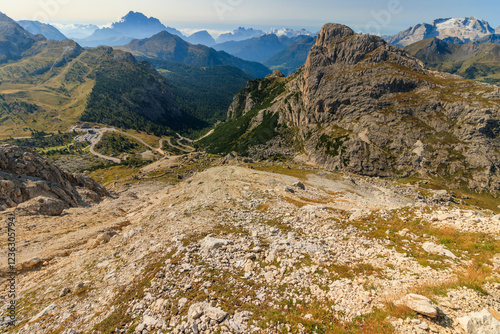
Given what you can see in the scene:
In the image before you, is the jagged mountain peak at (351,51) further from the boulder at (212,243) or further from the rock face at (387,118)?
the boulder at (212,243)

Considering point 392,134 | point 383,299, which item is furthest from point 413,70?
point 383,299

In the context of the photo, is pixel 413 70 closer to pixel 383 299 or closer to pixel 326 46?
pixel 326 46

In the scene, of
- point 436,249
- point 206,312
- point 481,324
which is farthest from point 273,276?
point 436,249

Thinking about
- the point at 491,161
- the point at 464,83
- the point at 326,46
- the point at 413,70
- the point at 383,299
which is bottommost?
the point at 491,161

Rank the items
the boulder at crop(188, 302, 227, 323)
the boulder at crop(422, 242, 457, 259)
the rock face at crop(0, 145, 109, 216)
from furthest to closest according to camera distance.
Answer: the rock face at crop(0, 145, 109, 216), the boulder at crop(422, 242, 457, 259), the boulder at crop(188, 302, 227, 323)

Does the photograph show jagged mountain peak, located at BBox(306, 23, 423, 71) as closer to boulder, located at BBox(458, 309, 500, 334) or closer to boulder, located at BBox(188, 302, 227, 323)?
boulder, located at BBox(458, 309, 500, 334)

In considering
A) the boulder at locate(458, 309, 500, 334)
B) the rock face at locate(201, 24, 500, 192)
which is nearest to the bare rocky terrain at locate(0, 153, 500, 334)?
the boulder at locate(458, 309, 500, 334)
